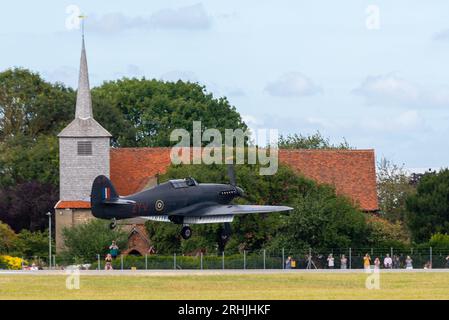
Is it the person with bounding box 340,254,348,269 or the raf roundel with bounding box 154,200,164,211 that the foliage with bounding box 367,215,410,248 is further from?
the raf roundel with bounding box 154,200,164,211

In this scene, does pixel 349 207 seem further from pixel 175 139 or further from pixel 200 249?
pixel 175 139

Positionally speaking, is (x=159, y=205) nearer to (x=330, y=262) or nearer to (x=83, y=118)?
(x=330, y=262)

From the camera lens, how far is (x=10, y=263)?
91750 mm

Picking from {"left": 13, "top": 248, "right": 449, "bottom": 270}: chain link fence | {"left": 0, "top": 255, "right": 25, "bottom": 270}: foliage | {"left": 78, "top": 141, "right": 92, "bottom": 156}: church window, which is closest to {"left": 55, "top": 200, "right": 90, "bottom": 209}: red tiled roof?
{"left": 78, "top": 141, "right": 92, "bottom": 156}: church window

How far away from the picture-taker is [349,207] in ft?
335

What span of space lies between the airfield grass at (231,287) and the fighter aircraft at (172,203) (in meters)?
3.77

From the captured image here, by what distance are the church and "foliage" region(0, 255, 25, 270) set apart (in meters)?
22.9

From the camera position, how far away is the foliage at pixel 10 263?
297 feet

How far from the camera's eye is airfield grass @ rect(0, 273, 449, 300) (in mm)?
56531

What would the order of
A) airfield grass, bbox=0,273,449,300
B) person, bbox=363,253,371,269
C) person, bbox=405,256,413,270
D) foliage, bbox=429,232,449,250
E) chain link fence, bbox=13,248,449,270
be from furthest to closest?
foliage, bbox=429,232,449,250 < person, bbox=405,256,413,270 < chain link fence, bbox=13,248,449,270 < person, bbox=363,253,371,269 < airfield grass, bbox=0,273,449,300

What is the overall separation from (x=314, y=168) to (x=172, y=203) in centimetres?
4766

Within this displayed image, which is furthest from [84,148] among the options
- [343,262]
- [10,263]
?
[343,262]

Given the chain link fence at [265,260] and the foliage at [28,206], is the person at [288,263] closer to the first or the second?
the chain link fence at [265,260]
